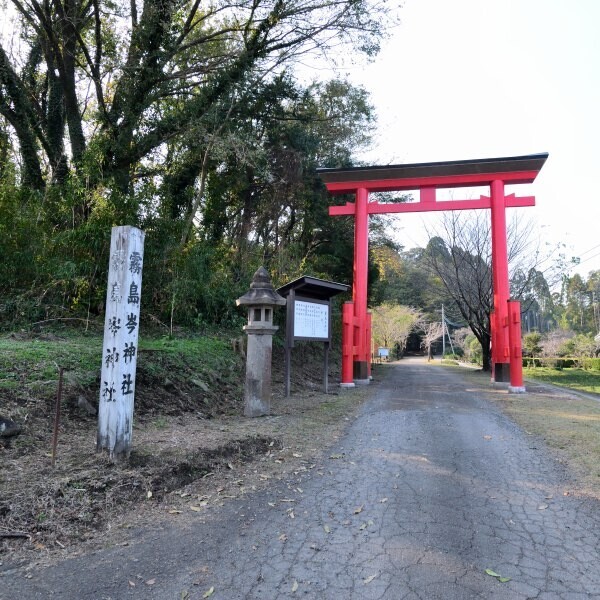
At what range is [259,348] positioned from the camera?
251 inches

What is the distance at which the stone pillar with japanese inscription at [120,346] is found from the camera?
3.72 meters

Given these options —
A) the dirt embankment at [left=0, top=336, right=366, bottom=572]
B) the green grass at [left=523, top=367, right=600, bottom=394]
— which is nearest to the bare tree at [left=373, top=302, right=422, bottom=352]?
the green grass at [left=523, top=367, right=600, bottom=394]

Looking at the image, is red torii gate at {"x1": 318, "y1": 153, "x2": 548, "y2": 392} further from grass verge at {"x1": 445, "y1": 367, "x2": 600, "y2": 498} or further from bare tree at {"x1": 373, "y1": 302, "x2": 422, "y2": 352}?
bare tree at {"x1": 373, "y1": 302, "x2": 422, "y2": 352}

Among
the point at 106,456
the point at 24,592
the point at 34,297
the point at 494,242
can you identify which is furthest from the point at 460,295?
the point at 24,592

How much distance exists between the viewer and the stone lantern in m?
6.23

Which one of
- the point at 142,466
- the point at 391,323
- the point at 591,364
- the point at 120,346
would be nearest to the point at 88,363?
the point at 120,346

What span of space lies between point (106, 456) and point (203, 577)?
1710mm

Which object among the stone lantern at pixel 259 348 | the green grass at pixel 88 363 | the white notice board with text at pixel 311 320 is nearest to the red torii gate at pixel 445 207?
the white notice board with text at pixel 311 320

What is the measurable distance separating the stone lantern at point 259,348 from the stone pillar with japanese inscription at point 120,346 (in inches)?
99.0

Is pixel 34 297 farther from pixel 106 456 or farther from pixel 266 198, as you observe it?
pixel 266 198

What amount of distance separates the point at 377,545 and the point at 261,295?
4.37 meters

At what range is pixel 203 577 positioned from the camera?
2.30 m

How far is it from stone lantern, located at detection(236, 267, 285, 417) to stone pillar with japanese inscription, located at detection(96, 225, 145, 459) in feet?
8.25

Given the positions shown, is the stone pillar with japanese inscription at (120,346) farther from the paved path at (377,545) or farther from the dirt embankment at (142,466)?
the paved path at (377,545)
